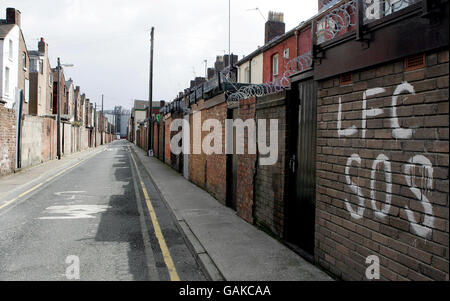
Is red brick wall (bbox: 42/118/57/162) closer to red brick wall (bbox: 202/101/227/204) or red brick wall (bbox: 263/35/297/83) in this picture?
red brick wall (bbox: 263/35/297/83)

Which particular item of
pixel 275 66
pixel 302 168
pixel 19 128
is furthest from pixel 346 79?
pixel 19 128

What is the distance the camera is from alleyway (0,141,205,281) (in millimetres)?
5102

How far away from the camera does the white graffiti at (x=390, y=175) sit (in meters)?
3.25

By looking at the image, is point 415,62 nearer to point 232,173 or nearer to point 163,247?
point 163,247

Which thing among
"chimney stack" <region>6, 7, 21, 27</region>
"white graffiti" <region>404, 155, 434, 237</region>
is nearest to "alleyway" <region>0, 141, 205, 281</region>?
"white graffiti" <region>404, 155, 434, 237</region>

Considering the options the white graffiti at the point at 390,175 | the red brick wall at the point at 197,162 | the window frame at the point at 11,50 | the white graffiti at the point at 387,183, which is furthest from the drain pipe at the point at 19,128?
the white graffiti at the point at 387,183

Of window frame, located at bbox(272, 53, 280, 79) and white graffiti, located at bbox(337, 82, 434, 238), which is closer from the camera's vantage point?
white graffiti, located at bbox(337, 82, 434, 238)

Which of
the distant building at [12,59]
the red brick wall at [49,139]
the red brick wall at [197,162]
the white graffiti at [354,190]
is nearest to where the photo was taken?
the white graffiti at [354,190]

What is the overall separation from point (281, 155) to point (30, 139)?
64.5 feet

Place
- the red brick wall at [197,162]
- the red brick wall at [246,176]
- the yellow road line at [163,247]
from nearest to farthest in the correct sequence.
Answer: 1. the yellow road line at [163,247]
2. the red brick wall at [246,176]
3. the red brick wall at [197,162]

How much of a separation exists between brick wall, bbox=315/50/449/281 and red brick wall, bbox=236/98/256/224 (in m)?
2.82

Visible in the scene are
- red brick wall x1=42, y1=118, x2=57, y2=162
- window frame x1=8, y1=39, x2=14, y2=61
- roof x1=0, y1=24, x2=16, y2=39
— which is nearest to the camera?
red brick wall x1=42, y1=118, x2=57, y2=162

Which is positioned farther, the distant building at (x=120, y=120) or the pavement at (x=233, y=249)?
the distant building at (x=120, y=120)

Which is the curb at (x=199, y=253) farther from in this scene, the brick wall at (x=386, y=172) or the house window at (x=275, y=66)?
the house window at (x=275, y=66)
